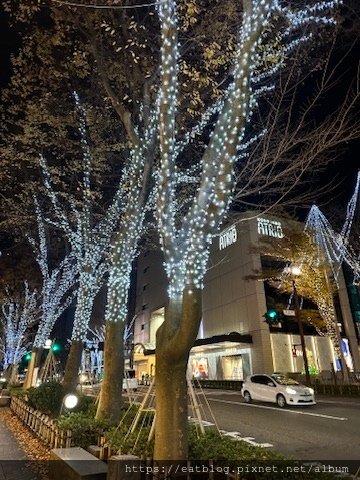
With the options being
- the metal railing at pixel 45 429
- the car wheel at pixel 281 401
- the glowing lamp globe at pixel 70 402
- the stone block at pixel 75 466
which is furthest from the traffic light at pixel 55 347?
the stone block at pixel 75 466

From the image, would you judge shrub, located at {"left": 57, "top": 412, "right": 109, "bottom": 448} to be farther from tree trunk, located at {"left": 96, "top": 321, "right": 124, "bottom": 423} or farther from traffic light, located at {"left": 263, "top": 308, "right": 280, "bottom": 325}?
traffic light, located at {"left": 263, "top": 308, "right": 280, "bottom": 325}

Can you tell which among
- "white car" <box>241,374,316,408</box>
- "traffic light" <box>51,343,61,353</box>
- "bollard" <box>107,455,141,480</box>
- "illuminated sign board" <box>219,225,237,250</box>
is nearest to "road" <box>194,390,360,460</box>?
"white car" <box>241,374,316,408</box>

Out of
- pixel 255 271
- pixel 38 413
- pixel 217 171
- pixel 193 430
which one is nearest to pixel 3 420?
pixel 38 413

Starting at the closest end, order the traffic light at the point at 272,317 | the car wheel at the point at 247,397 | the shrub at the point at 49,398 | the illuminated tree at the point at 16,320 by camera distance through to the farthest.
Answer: the shrub at the point at 49,398, the traffic light at the point at 272,317, the car wheel at the point at 247,397, the illuminated tree at the point at 16,320

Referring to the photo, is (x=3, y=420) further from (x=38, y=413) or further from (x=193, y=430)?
(x=193, y=430)

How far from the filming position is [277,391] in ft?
51.7

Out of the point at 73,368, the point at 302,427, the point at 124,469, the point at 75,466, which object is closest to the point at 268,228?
the point at 302,427

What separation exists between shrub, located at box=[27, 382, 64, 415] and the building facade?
19.0m

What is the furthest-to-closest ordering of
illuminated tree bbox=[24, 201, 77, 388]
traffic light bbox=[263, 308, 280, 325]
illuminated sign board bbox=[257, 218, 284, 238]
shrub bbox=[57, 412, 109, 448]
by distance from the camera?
illuminated sign board bbox=[257, 218, 284, 238], illuminated tree bbox=[24, 201, 77, 388], traffic light bbox=[263, 308, 280, 325], shrub bbox=[57, 412, 109, 448]

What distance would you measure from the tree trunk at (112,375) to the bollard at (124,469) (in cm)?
332

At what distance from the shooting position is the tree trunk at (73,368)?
36.2ft

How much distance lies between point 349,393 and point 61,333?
5097 centimetres

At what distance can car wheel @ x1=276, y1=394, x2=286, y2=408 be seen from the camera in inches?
601

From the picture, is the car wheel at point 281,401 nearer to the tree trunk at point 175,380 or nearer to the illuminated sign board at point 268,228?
the tree trunk at point 175,380
